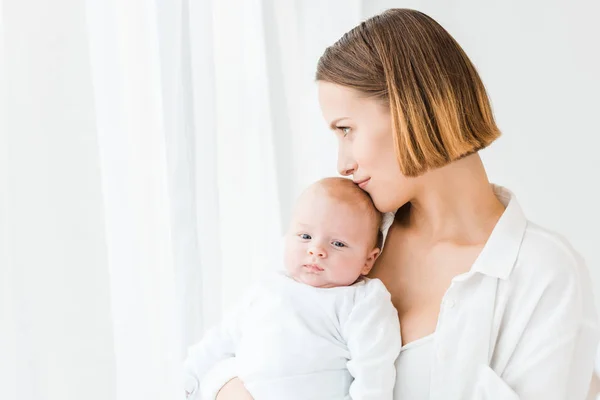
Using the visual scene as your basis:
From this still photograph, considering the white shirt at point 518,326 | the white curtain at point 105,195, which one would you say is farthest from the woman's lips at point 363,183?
the white curtain at point 105,195

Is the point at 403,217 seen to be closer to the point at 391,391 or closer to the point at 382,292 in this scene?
the point at 382,292

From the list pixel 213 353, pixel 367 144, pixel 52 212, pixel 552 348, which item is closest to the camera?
pixel 52 212

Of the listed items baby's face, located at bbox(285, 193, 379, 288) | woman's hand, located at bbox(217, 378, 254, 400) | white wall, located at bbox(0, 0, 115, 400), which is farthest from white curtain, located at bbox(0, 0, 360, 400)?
baby's face, located at bbox(285, 193, 379, 288)

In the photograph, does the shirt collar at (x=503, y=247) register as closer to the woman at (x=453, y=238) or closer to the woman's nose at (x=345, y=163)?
the woman at (x=453, y=238)

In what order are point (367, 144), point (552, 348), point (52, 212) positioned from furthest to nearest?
point (367, 144) < point (552, 348) < point (52, 212)

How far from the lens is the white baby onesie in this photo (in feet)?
4.65

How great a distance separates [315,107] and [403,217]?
3.04 ft

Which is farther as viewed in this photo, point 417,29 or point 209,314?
point 209,314

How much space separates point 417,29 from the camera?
4.99 ft

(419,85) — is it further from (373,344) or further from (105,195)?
(105,195)

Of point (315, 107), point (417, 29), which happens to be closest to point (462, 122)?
point (417, 29)

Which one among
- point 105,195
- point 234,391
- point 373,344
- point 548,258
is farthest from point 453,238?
point 105,195

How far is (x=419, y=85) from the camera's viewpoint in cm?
148

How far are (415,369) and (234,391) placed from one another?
34 centimetres
